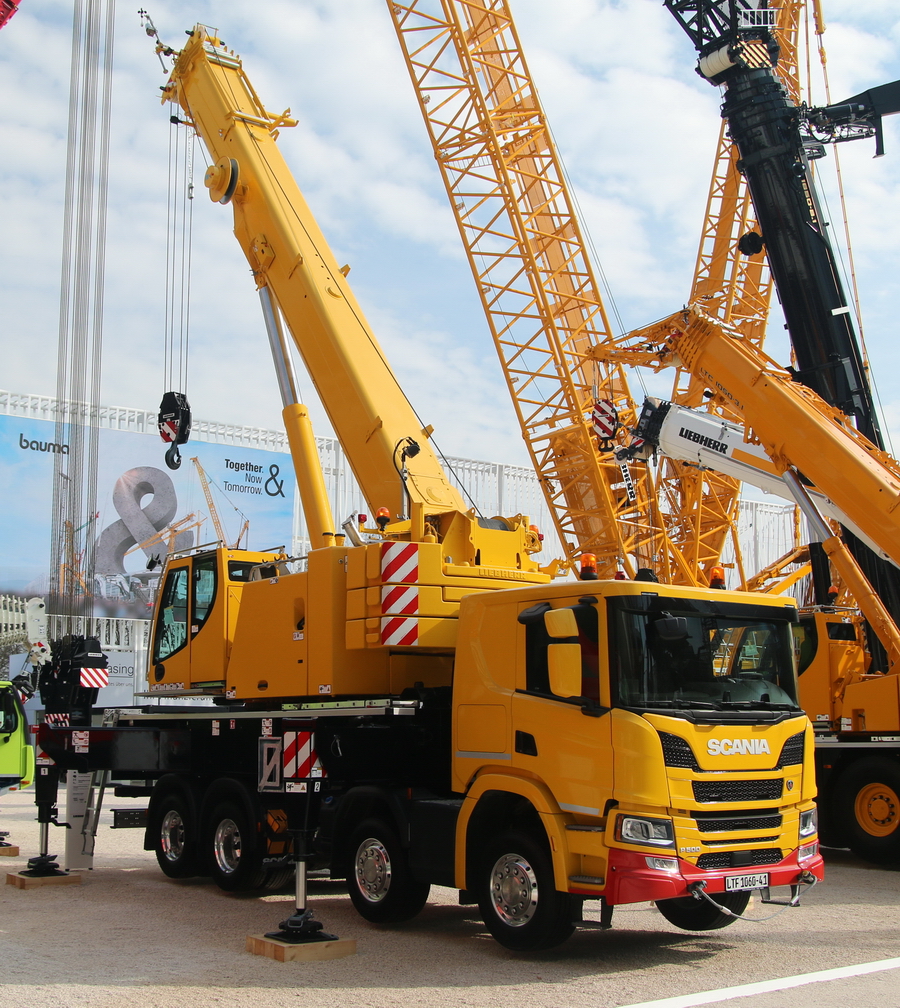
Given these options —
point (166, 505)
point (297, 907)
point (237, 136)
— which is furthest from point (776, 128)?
point (166, 505)

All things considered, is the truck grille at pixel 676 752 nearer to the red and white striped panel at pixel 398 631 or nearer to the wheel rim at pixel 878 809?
the red and white striped panel at pixel 398 631

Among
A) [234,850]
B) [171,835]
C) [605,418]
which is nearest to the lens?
[234,850]

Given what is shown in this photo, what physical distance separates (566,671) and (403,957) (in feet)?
7.83

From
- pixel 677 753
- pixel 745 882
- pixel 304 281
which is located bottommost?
pixel 745 882

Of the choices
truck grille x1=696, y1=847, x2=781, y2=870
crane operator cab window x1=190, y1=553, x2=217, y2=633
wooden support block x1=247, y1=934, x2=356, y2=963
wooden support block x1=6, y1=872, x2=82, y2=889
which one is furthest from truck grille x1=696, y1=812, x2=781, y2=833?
wooden support block x1=6, y1=872, x2=82, y2=889

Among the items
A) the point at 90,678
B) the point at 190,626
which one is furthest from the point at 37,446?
the point at 190,626

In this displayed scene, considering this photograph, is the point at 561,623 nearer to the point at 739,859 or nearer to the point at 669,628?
the point at 669,628

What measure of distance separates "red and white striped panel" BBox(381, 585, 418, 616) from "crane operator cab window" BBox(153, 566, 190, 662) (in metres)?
3.65

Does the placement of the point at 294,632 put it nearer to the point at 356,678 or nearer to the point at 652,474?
the point at 356,678

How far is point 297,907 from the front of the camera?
26.3 ft

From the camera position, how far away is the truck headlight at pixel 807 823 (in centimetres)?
791

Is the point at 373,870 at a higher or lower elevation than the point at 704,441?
lower

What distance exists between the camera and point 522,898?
7668mm

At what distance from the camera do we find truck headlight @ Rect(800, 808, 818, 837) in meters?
7.91
